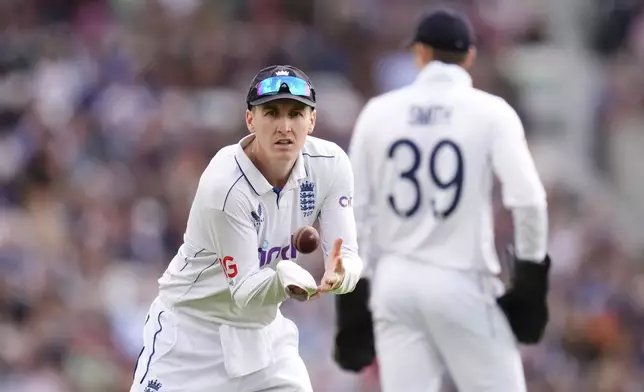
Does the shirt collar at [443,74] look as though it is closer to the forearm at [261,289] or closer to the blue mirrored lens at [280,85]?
the blue mirrored lens at [280,85]

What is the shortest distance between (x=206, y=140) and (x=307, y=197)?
24.3ft

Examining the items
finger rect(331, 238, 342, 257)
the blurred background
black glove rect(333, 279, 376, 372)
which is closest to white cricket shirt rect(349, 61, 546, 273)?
black glove rect(333, 279, 376, 372)

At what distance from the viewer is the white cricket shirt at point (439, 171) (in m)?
7.24

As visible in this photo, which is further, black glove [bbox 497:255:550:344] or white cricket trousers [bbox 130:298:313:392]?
black glove [bbox 497:255:550:344]

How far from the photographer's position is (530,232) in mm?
7172

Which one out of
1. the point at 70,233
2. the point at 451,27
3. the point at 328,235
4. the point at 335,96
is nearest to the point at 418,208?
the point at 451,27

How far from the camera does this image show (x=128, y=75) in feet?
45.8

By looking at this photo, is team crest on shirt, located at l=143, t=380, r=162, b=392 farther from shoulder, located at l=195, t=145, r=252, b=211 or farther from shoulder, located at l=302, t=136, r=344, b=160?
shoulder, located at l=302, t=136, r=344, b=160

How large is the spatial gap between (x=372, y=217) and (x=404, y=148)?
39 cm

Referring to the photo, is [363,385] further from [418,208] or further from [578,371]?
[418,208]

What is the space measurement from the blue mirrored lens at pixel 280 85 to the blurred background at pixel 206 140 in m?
5.67

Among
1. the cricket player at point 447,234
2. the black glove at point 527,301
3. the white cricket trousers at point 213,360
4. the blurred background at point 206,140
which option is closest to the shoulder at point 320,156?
the white cricket trousers at point 213,360

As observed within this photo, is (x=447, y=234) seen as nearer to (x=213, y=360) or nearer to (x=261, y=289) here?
(x=213, y=360)

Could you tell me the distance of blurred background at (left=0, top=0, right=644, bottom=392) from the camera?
11320 millimetres
